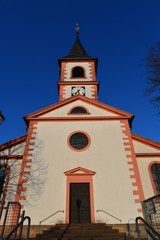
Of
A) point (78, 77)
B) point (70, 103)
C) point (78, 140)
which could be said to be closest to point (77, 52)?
point (78, 77)

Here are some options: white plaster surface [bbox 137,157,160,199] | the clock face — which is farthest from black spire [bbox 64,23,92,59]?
white plaster surface [bbox 137,157,160,199]

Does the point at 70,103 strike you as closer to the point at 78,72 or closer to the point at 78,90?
the point at 78,90

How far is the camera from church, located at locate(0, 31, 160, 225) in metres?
9.41

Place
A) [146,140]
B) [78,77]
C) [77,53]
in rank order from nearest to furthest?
[146,140] → [78,77] → [77,53]

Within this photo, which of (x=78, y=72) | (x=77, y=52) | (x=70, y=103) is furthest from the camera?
(x=77, y=52)

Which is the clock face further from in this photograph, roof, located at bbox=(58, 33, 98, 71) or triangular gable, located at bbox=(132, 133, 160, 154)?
triangular gable, located at bbox=(132, 133, 160, 154)

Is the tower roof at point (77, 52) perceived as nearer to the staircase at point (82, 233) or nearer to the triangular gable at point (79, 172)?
the triangular gable at point (79, 172)

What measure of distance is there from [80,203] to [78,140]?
3.92 metres

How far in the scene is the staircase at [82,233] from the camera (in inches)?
295

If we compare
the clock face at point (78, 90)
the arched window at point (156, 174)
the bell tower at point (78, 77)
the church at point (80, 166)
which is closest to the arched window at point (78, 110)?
the church at point (80, 166)

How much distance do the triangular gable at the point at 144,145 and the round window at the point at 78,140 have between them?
3.66 metres

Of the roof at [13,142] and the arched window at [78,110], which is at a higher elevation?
the arched window at [78,110]

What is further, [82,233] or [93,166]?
[93,166]

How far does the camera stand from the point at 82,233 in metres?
7.84
